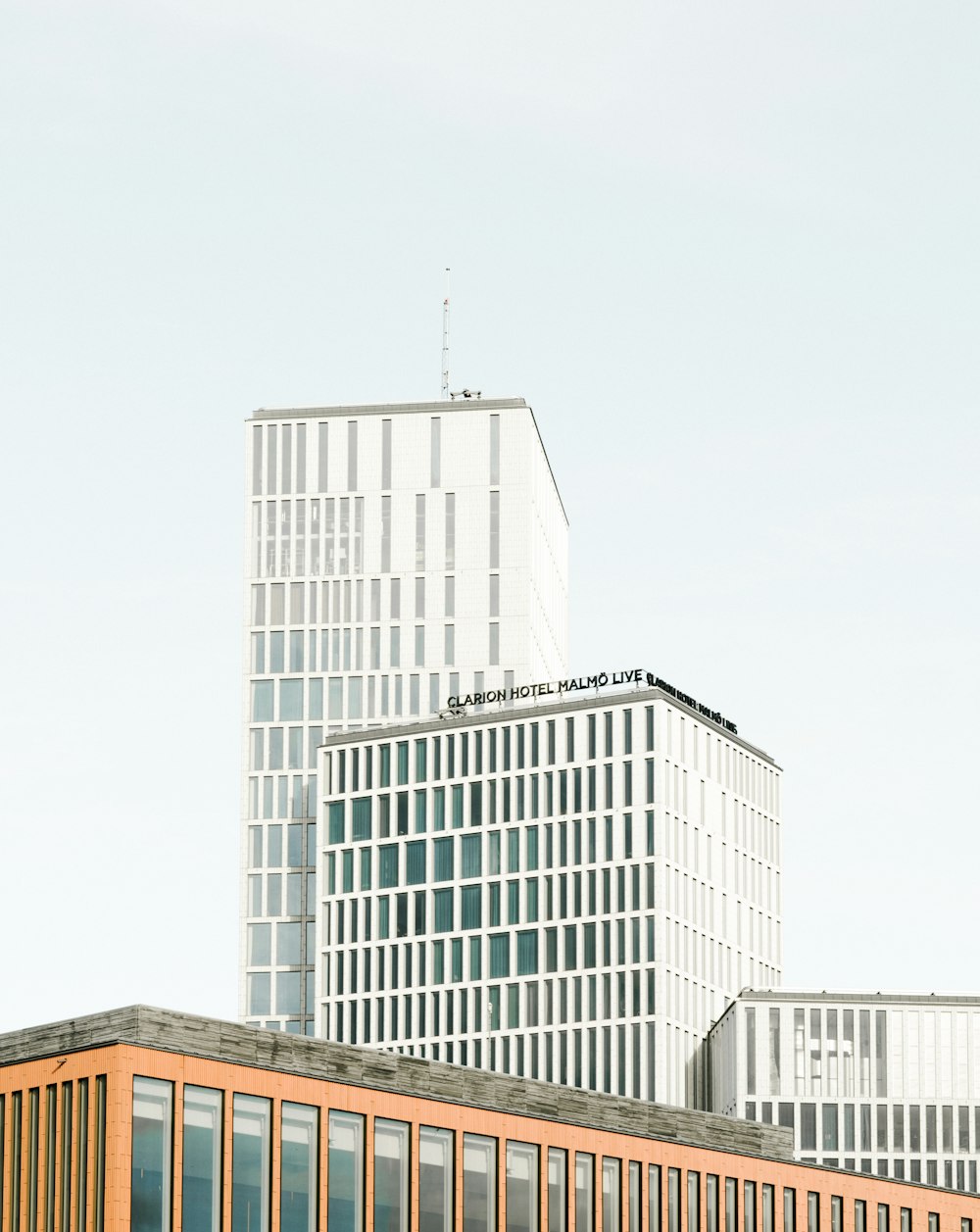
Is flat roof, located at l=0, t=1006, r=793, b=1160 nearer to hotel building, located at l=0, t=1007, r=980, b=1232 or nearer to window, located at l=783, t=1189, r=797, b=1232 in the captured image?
hotel building, located at l=0, t=1007, r=980, b=1232

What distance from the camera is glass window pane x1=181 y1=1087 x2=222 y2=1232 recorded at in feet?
320

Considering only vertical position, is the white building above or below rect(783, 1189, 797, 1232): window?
above

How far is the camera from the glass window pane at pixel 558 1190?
112188mm

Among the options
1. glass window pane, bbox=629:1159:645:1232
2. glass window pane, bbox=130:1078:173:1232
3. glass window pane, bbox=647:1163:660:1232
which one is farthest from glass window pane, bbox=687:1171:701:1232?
glass window pane, bbox=130:1078:173:1232

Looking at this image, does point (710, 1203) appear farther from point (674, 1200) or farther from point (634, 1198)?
point (634, 1198)

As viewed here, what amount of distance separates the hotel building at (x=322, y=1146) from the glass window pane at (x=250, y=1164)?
0.07 meters

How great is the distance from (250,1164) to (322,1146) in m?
3.83

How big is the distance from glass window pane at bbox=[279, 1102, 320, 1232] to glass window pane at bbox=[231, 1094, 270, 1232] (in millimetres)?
895

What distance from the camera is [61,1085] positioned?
97875mm

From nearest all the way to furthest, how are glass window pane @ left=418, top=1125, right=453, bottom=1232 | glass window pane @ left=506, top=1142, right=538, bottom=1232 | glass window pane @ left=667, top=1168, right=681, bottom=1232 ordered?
glass window pane @ left=418, top=1125, right=453, bottom=1232 → glass window pane @ left=506, top=1142, right=538, bottom=1232 → glass window pane @ left=667, top=1168, right=681, bottom=1232

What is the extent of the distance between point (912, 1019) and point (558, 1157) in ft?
299

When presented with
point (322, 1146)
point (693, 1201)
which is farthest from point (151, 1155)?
point (693, 1201)

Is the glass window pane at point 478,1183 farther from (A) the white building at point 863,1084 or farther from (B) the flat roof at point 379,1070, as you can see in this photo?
(A) the white building at point 863,1084

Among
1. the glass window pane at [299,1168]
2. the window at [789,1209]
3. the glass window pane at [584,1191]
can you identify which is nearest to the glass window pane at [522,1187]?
the glass window pane at [584,1191]
